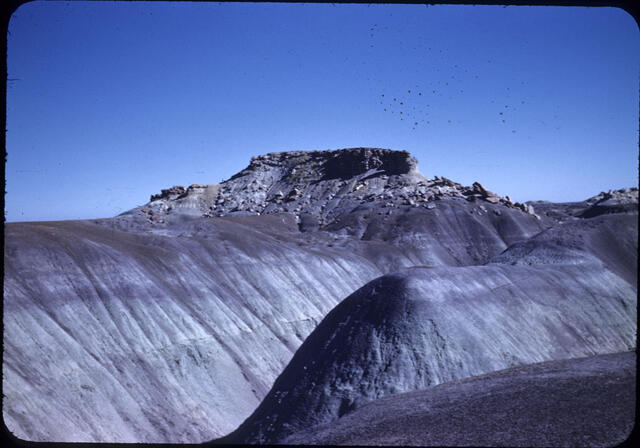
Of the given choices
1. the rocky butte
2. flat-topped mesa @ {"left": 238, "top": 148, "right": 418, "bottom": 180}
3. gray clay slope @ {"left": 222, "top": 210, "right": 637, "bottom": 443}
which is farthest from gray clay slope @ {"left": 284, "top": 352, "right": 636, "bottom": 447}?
flat-topped mesa @ {"left": 238, "top": 148, "right": 418, "bottom": 180}

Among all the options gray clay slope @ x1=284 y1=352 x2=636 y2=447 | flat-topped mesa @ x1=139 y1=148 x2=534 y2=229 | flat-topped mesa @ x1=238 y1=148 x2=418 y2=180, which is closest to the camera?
gray clay slope @ x1=284 y1=352 x2=636 y2=447

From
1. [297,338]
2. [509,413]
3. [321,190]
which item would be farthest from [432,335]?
[321,190]

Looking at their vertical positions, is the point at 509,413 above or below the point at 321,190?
below

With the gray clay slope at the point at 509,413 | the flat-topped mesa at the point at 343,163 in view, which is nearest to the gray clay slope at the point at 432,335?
the gray clay slope at the point at 509,413

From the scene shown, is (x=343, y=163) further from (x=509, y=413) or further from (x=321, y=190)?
(x=509, y=413)

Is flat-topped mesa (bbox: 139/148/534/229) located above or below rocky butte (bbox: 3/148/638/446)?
above

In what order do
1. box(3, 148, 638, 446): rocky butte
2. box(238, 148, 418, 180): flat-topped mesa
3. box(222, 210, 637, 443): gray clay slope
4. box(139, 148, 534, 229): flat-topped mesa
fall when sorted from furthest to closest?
box(238, 148, 418, 180): flat-topped mesa < box(139, 148, 534, 229): flat-topped mesa < box(222, 210, 637, 443): gray clay slope < box(3, 148, 638, 446): rocky butte

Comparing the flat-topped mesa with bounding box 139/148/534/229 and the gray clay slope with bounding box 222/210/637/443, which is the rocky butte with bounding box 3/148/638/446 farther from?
the flat-topped mesa with bounding box 139/148/534/229

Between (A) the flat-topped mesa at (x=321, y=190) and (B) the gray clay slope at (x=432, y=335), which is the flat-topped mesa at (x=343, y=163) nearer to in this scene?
(A) the flat-topped mesa at (x=321, y=190)
